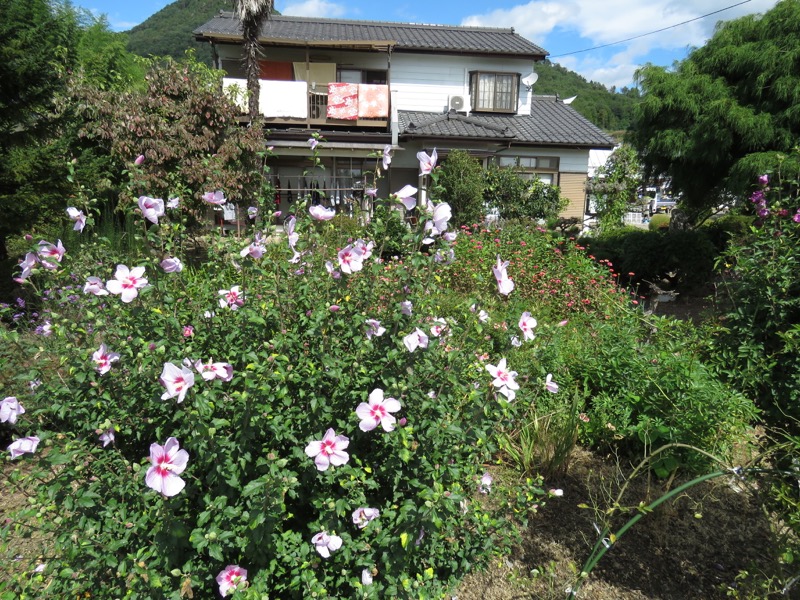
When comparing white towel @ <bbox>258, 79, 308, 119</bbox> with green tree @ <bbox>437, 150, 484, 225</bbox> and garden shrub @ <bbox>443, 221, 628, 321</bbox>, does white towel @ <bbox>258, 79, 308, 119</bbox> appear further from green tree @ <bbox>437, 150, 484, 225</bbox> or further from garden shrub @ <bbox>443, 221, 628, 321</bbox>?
garden shrub @ <bbox>443, 221, 628, 321</bbox>

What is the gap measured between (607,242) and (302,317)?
29.7 feet

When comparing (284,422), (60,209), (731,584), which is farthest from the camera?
(60,209)

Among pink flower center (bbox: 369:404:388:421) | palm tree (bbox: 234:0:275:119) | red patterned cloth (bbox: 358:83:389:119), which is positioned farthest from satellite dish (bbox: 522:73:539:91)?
pink flower center (bbox: 369:404:388:421)

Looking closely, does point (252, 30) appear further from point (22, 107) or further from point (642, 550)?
point (642, 550)

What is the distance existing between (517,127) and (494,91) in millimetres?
1247

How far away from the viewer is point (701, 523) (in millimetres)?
2482

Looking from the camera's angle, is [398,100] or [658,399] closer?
[658,399]

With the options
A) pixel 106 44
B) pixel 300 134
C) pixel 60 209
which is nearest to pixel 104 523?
pixel 60 209

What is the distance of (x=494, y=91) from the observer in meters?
14.5

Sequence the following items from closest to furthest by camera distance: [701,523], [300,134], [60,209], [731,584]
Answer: [731,584]
[701,523]
[60,209]
[300,134]

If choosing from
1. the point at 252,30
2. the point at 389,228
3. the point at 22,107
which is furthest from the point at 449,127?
the point at 389,228

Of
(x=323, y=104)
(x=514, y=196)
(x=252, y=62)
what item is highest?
(x=252, y=62)

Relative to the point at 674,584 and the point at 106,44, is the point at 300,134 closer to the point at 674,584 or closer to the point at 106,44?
the point at 106,44

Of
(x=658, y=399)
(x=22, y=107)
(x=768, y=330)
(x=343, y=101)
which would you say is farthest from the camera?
(x=343, y=101)
